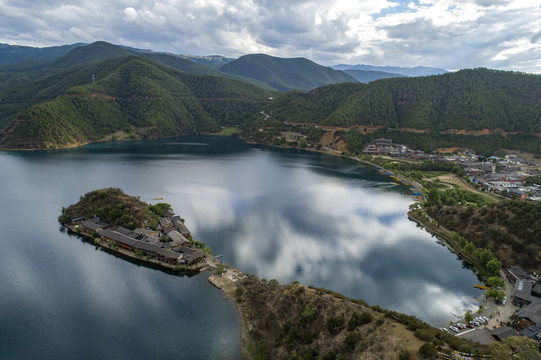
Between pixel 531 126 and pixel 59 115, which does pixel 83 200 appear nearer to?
pixel 59 115

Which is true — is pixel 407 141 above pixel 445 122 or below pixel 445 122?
below

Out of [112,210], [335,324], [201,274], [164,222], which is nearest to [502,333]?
[335,324]

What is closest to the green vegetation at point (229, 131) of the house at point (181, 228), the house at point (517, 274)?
the house at point (181, 228)

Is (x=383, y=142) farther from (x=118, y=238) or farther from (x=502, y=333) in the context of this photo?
(x=118, y=238)

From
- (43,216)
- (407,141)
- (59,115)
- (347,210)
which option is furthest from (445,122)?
(59,115)

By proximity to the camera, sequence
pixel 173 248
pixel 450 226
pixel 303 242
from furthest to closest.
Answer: pixel 450 226 → pixel 303 242 → pixel 173 248

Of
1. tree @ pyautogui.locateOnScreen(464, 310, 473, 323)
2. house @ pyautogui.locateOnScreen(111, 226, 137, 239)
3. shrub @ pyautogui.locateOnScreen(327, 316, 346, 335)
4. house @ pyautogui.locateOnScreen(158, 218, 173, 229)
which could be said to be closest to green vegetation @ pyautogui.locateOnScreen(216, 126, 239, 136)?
house @ pyautogui.locateOnScreen(158, 218, 173, 229)
